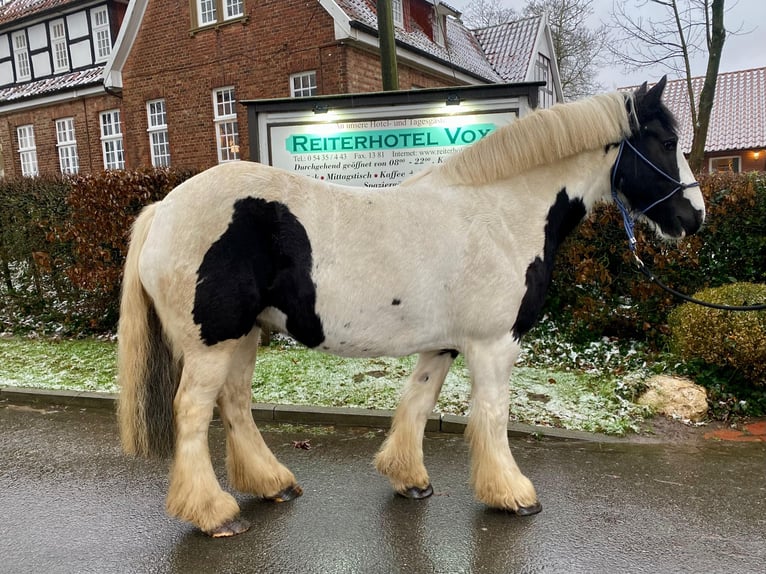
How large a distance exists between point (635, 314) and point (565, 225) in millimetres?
3477

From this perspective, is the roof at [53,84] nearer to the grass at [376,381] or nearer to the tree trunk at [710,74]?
the grass at [376,381]

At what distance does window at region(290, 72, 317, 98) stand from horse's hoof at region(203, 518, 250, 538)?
12804 millimetres

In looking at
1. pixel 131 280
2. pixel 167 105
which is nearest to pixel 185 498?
pixel 131 280

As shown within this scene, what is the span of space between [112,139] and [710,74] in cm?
1756

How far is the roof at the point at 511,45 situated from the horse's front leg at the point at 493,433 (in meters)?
19.7

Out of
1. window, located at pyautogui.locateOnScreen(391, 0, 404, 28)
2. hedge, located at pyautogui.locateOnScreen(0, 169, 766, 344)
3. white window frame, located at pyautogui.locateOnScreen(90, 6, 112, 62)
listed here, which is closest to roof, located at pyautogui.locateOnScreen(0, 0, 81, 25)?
white window frame, located at pyautogui.locateOnScreen(90, 6, 112, 62)

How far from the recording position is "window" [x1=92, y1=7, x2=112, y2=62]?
18.6 m

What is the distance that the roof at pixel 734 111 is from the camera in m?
24.4

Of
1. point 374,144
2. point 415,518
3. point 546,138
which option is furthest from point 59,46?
point 415,518

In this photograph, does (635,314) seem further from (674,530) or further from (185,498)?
(185,498)

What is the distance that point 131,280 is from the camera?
2898mm

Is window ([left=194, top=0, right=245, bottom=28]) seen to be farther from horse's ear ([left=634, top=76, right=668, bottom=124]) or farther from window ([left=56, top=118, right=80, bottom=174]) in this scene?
horse's ear ([left=634, top=76, right=668, bottom=124])

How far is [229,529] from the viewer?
2891 mm

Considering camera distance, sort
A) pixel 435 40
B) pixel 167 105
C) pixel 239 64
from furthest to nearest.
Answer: pixel 435 40 → pixel 167 105 → pixel 239 64
